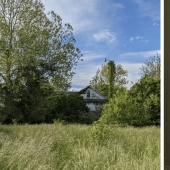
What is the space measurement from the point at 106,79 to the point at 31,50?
225 centimetres

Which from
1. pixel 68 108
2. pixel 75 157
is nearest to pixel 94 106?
pixel 68 108

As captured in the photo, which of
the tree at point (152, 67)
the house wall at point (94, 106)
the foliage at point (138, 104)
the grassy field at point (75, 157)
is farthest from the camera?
the house wall at point (94, 106)

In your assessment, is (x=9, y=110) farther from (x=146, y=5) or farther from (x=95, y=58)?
(x=146, y=5)

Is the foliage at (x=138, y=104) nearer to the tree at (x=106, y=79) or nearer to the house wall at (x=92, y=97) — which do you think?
the tree at (x=106, y=79)

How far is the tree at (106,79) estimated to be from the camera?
5.66 metres

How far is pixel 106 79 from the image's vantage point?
582cm

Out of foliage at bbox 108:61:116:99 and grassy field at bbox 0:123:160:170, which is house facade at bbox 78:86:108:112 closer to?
foliage at bbox 108:61:116:99

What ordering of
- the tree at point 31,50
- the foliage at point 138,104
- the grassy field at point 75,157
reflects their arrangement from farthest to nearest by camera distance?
the tree at point 31,50, the foliage at point 138,104, the grassy field at point 75,157

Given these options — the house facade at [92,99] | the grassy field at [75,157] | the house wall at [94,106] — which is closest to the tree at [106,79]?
the house facade at [92,99]

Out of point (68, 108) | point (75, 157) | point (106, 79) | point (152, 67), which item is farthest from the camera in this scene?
point (68, 108)

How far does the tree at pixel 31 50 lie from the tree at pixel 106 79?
1003 mm

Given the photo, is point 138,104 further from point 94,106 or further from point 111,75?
point 94,106

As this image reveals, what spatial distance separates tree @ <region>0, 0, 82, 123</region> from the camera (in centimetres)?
629

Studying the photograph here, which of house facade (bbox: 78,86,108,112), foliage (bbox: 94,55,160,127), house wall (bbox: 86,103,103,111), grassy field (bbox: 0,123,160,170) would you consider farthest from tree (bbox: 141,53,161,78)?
grassy field (bbox: 0,123,160,170)
